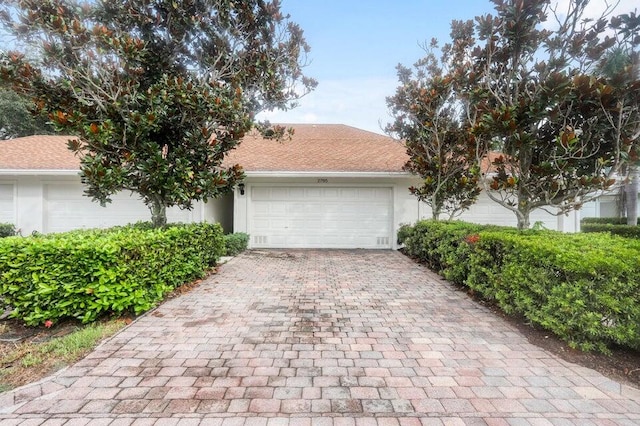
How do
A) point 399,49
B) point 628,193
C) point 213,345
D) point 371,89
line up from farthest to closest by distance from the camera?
point 628,193 < point 371,89 < point 399,49 < point 213,345

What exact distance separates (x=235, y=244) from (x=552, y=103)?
7747 mm

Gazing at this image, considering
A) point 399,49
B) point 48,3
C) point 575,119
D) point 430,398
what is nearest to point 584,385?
point 430,398

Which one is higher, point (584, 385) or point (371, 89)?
point (371, 89)

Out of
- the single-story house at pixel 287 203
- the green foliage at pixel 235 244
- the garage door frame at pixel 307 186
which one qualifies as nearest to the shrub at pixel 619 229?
the single-story house at pixel 287 203

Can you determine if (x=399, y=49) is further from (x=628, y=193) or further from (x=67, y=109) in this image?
(x=628, y=193)

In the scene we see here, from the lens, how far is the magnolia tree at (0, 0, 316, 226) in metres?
4.96

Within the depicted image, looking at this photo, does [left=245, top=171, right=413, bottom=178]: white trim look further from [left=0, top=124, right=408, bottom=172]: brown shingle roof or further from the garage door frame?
the garage door frame

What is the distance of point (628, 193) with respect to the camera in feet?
47.5

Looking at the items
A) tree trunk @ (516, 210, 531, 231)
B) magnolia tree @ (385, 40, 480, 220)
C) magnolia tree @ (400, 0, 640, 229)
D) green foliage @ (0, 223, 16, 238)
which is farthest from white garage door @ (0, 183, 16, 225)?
tree trunk @ (516, 210, 531, 231)

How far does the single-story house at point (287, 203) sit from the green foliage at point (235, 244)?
2.67 feet

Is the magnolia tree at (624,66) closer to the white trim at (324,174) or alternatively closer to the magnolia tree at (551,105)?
the magnolia tree at (551,105)

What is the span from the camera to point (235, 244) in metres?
9.15

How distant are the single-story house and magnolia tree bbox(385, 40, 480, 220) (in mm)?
1425

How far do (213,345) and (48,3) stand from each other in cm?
562
